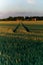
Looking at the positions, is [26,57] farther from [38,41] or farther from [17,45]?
[38,41]

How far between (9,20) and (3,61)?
2.81m

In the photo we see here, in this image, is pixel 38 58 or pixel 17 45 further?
pixel 17 45

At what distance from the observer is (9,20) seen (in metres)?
5.58

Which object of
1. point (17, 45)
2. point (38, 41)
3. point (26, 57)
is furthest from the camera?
point (38, 41)

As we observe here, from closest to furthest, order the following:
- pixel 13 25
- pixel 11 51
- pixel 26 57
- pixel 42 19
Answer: pixel 26 57, pixel 11 51, pixel 42 19, pixel 13 25

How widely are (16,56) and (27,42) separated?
1008 mm

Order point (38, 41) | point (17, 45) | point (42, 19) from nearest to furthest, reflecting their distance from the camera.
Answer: point (17, 45) < point (38, 41) < point (42, 19)


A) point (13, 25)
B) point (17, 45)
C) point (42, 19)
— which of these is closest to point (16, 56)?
point (17, 45)

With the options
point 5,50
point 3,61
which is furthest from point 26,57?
point 5,50

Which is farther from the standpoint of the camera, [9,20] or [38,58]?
[9,20]

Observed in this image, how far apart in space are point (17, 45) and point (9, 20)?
180 cm

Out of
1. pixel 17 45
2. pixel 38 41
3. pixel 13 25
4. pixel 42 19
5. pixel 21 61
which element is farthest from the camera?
pixel 13 25

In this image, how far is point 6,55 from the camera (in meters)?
3.21

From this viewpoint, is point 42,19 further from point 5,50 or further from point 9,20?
point 5,50
